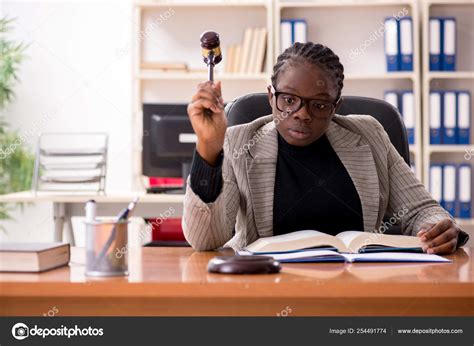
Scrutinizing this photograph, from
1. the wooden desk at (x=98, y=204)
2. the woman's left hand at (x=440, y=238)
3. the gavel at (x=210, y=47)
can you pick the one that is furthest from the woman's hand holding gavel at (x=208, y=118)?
the wooden desk at (x=98, y=204)

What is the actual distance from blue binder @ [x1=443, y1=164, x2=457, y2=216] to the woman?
2.47 m

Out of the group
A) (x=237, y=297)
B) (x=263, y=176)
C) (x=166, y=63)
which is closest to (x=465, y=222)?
(x=166, y=63)

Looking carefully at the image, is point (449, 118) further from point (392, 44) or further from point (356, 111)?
point (356, 111)

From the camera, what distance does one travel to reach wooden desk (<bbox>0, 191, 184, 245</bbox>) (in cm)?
342

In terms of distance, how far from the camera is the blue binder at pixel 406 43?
4.39m

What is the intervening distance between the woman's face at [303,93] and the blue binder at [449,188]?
2657 millimetres

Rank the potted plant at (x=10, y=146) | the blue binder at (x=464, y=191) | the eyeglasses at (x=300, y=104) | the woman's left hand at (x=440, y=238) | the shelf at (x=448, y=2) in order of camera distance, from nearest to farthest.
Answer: the woman's left hand at (x=440, y=238) < the eyeglasses at (x=300, y=104) < the blue binder at (x=464, y=191) < the shelf at (x=448, y=2) < the potted plant at (x=10, y=146)

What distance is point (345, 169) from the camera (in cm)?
190

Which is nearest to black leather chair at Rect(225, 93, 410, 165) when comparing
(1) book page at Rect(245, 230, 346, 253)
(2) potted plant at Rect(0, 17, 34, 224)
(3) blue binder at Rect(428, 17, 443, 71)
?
(1) book page at Rect(245, 230, 346, 253)

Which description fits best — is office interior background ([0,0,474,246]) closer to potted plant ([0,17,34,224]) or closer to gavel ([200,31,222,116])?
potted plant ([0,17,34,224])

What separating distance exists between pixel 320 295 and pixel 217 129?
48 cm

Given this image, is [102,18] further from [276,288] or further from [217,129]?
[276,288]

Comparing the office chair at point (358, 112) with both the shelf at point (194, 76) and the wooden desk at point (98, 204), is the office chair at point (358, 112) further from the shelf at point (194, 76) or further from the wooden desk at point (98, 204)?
the shelf at point (194, 76)

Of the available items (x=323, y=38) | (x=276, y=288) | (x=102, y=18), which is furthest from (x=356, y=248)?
(x=102, y=18)
